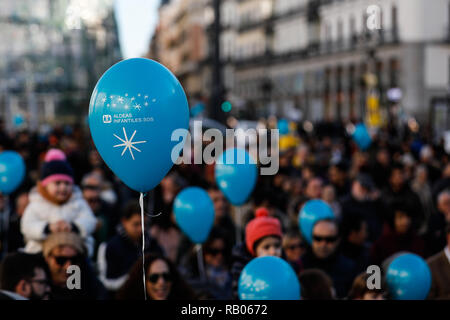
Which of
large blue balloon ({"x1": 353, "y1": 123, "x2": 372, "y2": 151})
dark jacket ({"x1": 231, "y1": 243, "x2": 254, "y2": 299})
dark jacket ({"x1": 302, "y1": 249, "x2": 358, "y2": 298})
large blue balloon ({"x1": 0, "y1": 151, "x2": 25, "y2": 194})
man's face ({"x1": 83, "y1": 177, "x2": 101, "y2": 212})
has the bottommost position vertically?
dark jacket ({"x1": 302, "y1": 249, "x2": 358, "y2": 298})

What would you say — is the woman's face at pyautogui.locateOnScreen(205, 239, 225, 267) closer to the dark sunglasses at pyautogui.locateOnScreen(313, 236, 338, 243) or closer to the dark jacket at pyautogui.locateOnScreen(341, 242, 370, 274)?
the dark sunglasses at pyautogui.locateOnScreen(313, 236, 338, 243)

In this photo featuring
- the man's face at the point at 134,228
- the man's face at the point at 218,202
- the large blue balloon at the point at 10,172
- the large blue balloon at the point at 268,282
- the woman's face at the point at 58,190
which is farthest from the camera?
the large blue balloon at the point at 10,172

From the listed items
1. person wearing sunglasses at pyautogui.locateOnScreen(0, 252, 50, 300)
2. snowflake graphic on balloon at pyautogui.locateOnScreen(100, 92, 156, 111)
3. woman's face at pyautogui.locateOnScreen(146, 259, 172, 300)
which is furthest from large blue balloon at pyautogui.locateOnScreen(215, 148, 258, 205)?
snowflake graphic on balloon at pyautogui.locateOnScreen(100, 92, 156, 111)

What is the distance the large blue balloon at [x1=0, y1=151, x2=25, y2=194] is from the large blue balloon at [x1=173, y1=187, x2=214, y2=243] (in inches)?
92.0

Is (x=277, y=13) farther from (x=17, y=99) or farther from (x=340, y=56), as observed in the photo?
(x=17, y=99)

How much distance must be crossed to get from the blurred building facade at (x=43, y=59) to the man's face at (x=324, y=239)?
2869cm

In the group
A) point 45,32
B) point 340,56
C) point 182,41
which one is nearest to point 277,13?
point 340,56

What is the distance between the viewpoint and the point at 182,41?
9219cm

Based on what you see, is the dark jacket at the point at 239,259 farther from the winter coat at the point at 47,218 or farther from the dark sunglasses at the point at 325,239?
the winter coat at the point at 47,218

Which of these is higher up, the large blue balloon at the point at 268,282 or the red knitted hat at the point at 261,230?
the red knitted hat at the point at 261,230

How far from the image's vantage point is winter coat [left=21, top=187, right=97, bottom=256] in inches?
226

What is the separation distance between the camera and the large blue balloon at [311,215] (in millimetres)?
5980

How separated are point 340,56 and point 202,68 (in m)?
35.2

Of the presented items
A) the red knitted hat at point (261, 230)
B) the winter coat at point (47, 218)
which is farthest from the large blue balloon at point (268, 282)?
the winter coat at point (47, 218)
